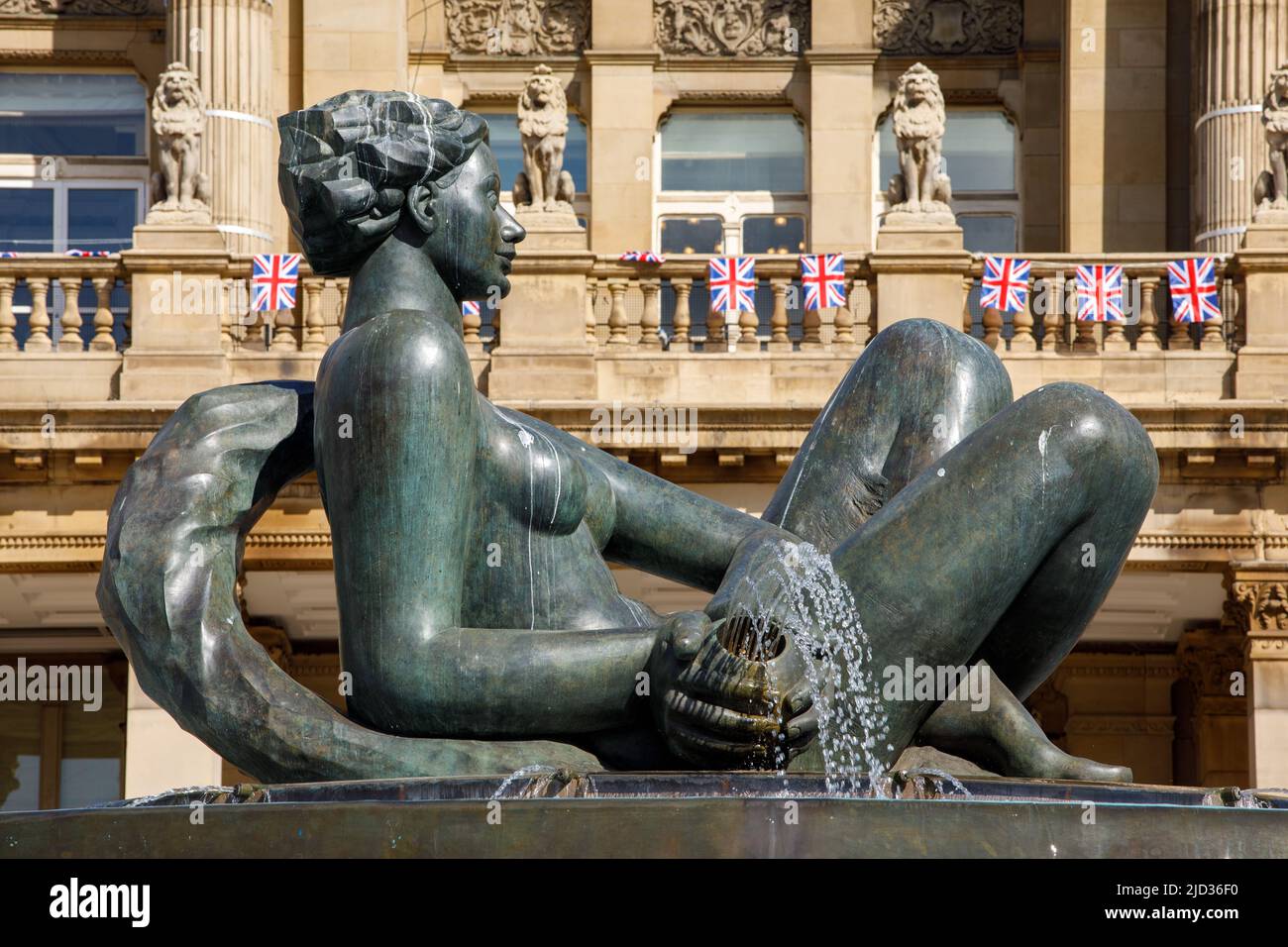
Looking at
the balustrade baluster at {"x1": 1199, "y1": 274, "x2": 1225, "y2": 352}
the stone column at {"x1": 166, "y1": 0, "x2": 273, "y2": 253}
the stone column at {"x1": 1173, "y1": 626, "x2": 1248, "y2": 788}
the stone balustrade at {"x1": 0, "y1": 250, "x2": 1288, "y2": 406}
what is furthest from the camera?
the stone column at {"x1": 166, "y1": 0, "x2": 273, "y2": 253}

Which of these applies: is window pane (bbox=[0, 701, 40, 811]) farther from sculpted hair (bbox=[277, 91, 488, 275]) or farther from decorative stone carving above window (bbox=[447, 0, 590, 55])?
sculpted hair (bbox=[277, 91, 488, 275])

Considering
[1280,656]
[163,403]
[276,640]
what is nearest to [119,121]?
[276,640]

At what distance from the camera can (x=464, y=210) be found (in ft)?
19.5

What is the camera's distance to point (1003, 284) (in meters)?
23.5

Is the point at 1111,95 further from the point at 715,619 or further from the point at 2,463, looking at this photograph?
the point at 715,619

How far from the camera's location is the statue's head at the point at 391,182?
5.86 metres

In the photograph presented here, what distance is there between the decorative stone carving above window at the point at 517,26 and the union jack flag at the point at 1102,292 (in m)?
11.2

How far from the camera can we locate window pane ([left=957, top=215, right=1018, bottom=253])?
32.6 m

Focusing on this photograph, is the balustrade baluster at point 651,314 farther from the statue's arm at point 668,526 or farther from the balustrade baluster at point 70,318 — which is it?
the statue's arm at point 668,526

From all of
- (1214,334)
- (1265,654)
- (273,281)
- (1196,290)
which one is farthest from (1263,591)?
(273,281)

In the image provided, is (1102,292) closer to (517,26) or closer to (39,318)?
(39,318)

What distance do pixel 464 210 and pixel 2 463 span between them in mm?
18114

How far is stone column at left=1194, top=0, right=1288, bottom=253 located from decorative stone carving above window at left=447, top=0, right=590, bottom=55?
7.94 metres

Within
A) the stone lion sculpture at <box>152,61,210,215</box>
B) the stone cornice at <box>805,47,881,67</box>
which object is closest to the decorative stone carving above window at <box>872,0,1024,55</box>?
the stone cornice at <box>805,47,881,67</box>
